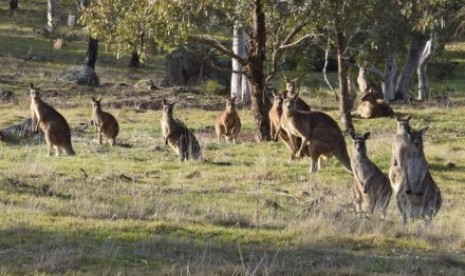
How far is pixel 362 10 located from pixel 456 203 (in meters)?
6.29

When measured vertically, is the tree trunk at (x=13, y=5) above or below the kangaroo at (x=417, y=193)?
above

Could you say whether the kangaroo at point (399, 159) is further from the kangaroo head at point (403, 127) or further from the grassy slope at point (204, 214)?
the grassy slope at point (204, 214)

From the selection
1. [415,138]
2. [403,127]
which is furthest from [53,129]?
[415,138]

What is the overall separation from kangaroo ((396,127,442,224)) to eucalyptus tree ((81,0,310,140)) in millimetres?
6918

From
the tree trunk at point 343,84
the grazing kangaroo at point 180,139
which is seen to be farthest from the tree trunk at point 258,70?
the grazing kangaroo at point 180,139

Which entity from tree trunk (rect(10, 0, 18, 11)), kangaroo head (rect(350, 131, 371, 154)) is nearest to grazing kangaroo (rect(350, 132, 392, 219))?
kangaroo head (rect(350, 131, 371, 154))

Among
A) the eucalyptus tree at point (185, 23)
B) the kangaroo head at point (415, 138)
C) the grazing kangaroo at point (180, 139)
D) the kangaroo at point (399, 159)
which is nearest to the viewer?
the kangaroo at point (399, 159)

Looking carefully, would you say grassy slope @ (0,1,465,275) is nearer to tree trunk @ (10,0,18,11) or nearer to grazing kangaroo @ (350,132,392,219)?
grazing kangaroo @ (350,132,392,219)

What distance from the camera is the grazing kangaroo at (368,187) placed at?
39.7 feet

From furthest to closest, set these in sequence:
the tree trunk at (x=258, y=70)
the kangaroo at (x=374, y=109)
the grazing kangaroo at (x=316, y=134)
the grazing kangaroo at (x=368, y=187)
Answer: the kangaroo at (x=374, y=109)
the tree trunk at (x=258, y=70)
the grazing kangaroo at (x=316, y=134)
the grazing kangaroo at (x=368, y=187)

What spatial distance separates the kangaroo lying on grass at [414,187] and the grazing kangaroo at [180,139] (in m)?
5.44

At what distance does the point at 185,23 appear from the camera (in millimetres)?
18141

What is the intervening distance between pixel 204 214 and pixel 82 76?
2104cm

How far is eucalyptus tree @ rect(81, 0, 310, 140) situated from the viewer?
18.2 m
